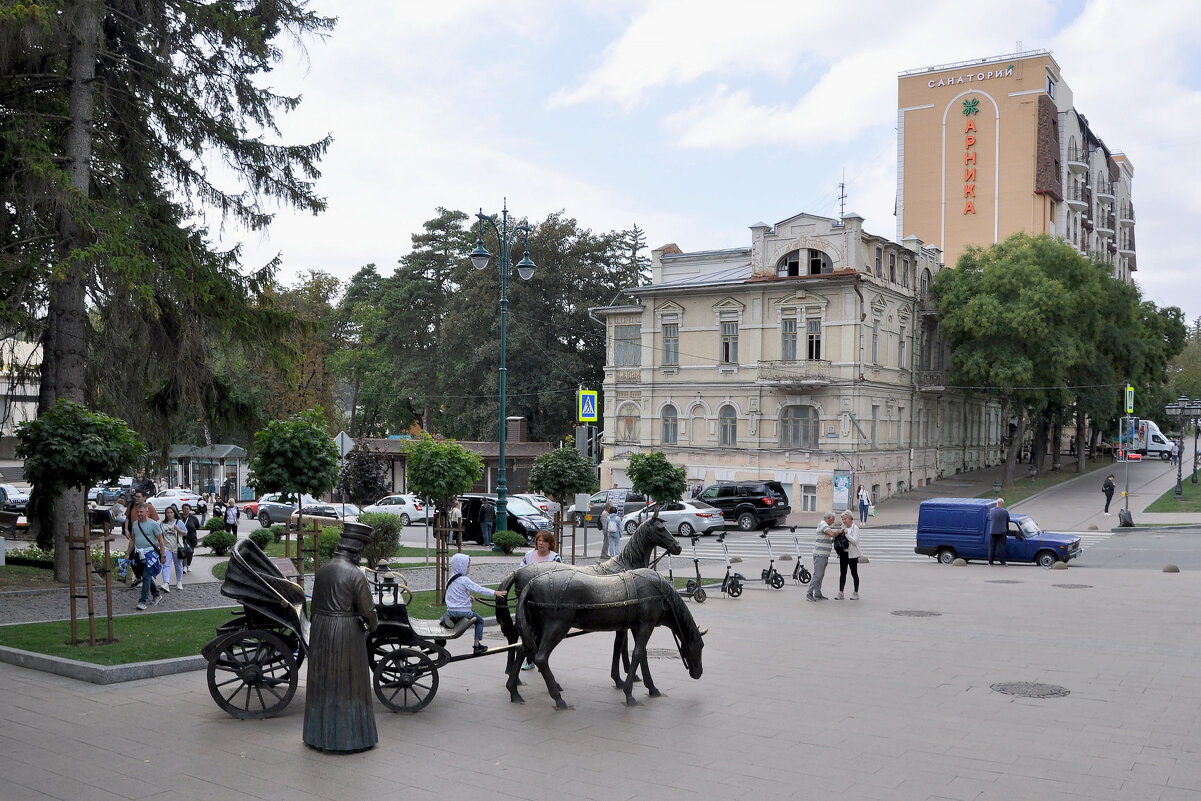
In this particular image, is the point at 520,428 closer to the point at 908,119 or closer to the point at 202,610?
the point at 908,119

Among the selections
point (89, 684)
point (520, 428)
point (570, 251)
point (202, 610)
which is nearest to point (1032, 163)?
point (570, 251)

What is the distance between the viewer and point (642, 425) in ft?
168

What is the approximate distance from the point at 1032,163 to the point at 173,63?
5426 centimetres

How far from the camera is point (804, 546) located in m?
32.5

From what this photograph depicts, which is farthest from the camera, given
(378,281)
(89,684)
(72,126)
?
(378,281)

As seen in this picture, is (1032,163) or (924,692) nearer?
(924,692)

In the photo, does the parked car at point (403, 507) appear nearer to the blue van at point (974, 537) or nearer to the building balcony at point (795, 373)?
the building balcony at point (795, 373)

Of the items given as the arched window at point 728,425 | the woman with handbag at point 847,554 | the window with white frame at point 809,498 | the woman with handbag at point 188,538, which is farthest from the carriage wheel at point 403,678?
the arched window at point 728,425

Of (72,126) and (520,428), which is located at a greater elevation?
(72,126)

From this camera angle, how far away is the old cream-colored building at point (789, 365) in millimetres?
46000

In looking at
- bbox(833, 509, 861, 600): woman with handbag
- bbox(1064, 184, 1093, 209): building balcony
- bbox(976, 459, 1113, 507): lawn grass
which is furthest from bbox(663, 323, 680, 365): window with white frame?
bbox(1064, 184, 1093, 209): building balcony

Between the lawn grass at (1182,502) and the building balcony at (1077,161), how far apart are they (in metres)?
25.7

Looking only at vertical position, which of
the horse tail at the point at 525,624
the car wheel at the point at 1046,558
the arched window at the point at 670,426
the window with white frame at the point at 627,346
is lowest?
the car wheel at the point at 1046,558

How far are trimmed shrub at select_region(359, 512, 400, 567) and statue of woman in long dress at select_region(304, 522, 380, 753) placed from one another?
1396 cm
